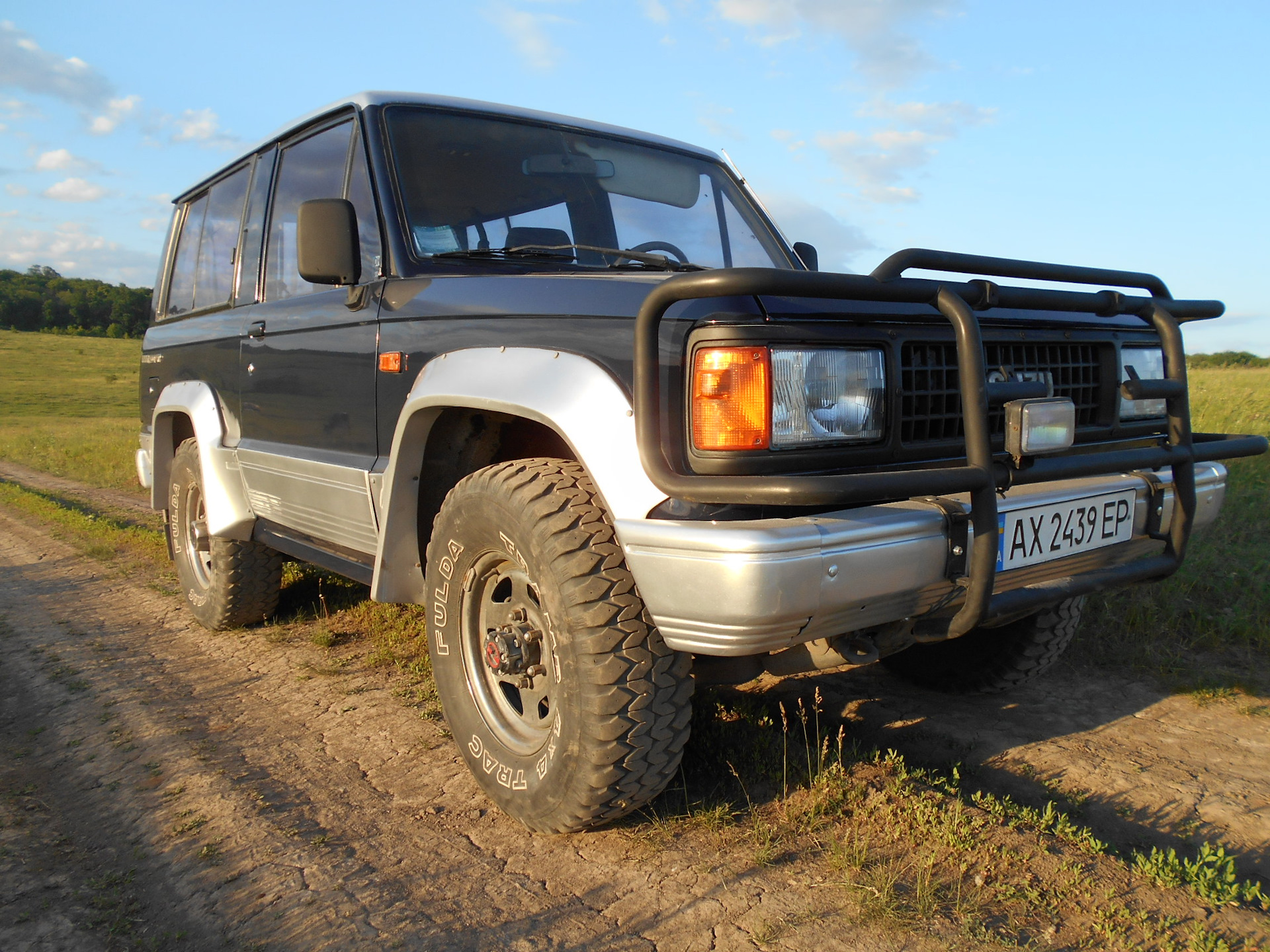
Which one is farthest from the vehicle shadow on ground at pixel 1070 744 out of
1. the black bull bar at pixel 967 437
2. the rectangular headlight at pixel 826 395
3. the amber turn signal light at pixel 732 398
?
the amber turn signal light at pixel 732 398

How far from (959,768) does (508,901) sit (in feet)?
4.91

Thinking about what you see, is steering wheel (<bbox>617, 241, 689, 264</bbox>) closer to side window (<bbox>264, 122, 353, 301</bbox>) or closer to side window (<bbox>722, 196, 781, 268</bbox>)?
side window (<bbox>722, 196, 781, 268</bbox>)

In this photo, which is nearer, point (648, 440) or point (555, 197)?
point (648, 440)

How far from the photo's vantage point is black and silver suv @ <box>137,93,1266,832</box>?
1803 millimetres

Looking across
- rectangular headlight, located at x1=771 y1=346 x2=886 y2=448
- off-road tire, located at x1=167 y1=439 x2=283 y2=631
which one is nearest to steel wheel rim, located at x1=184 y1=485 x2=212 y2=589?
off-road tire, located at x1=167 y1=439 x2=283 y2=631

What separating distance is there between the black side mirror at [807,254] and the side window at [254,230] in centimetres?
229

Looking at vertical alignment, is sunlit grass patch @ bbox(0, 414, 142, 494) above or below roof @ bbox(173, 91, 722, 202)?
below

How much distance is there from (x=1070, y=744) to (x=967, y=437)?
5.29 ft

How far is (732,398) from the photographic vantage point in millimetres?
1808

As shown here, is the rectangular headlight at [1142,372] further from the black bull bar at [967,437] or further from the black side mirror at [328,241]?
the black side mirror at [328,241]

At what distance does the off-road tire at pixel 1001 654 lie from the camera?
319cm

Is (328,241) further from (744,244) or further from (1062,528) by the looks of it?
(1062,528)

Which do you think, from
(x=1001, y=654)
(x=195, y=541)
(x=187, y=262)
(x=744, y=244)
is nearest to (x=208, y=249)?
(x=187, y=262)

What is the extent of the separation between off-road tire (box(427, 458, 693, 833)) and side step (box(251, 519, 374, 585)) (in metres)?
0.70
